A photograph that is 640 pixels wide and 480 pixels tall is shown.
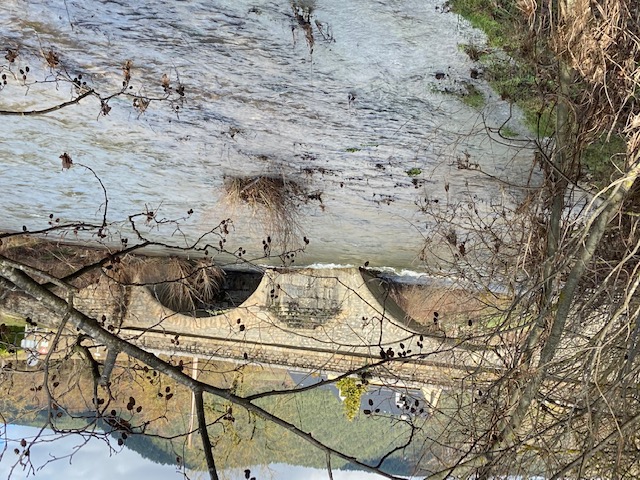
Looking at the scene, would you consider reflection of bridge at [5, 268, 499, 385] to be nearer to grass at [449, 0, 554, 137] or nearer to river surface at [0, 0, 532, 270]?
river surface at [0, 0, 532, 270]

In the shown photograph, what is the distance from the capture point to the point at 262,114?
372 cm

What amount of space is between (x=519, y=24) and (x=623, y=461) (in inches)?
87.9

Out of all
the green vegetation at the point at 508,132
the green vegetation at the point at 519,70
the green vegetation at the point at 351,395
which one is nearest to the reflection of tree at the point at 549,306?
the green vegetation at the point at 519,70

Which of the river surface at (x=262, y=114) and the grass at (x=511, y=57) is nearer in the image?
the grass at (x=511, y=57)

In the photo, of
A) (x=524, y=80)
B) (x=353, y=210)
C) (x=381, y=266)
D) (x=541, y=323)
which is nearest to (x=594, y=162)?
(x=524, y=80)

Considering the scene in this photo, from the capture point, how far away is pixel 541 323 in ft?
10.6

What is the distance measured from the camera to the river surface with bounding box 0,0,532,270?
Answer: 117 inches

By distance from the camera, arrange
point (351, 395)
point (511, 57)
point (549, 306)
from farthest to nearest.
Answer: point (351, 395), point (549, 306), point (511, 57)

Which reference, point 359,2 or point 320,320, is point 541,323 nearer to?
point 359,2

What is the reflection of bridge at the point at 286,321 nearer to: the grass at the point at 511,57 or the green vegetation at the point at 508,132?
the green vegetation at the point at 508,132

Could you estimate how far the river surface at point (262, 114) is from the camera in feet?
9.73

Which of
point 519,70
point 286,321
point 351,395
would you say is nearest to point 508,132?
point 519,70

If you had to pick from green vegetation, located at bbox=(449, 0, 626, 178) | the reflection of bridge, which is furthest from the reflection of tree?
the reflection of bridge

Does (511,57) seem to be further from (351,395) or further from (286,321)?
(351,395)
